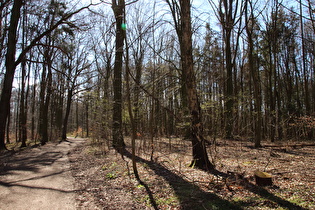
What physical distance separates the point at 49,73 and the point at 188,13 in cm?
1625

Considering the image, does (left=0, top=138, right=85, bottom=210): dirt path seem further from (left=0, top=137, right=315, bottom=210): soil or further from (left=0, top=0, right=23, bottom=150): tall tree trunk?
(left=0, top=0, right=23, bottom=150): tall tree trunk

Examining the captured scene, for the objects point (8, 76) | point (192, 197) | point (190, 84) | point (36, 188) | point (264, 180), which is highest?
point (8, 76)

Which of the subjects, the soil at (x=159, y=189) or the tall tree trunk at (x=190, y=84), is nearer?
the soil at (x=159, y=189)

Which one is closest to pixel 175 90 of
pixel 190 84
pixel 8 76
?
pixel 190 84

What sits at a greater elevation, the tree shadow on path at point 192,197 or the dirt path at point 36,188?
the tree shadow on path at point 192,197

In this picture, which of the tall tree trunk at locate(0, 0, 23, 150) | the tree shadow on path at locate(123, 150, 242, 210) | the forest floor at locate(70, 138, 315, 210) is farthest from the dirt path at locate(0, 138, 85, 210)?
the tall tree trunk at locate(0, 0, 23, 150)

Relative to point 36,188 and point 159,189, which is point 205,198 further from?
point 36,188

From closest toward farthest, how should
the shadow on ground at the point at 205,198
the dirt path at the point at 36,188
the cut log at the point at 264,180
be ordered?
the shadow on ground at the point at 205,198 < the dirt path at the point at 36,188 < the cut log at the point at 264,180

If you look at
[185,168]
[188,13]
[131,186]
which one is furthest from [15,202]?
[188,13]

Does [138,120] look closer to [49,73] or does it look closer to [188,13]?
[188,13]

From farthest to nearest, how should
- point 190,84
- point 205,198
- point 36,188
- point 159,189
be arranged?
point 190,84
point 36,188
point 159,189
point 205,198

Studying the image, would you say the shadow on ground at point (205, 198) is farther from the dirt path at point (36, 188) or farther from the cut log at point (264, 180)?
the dirt path at point (36, 188)

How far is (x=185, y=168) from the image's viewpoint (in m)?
6.31

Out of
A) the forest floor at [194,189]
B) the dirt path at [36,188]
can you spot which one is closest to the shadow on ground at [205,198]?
the forest floor at [194,189]
